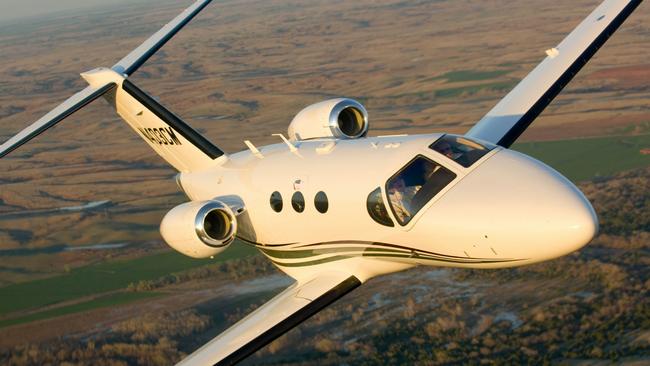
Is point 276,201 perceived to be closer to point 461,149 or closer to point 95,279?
point 461,149

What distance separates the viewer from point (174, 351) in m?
37.8

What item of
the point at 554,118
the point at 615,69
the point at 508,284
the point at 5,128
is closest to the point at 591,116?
the point at 554,118

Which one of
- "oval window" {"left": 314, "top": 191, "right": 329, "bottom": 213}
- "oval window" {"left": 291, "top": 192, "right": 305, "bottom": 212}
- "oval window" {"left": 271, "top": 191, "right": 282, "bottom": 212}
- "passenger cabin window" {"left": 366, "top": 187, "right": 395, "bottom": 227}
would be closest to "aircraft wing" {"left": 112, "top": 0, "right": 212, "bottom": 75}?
"oval window" {"left": 271, "top": 191, "right": 282, "bottom": 212}

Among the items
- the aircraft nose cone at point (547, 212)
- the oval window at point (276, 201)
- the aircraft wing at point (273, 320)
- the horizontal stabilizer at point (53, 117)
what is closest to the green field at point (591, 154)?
the horizontal stabilizer at point (53, 117)

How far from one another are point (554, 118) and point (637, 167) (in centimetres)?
2631

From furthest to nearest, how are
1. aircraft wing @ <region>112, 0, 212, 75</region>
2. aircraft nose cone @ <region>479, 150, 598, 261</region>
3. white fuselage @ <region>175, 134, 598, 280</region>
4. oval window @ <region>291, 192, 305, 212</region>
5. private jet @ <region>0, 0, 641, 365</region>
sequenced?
aircraft wing @ <region>112, 0, 212, 75</region>, oval window @ <region>291, 192, 305, 212</region>, private jet @ <region>0, 0, 641, 365</region>, white fuselage @ <region>175, 134, 598, 280</region>, aircraft nose cone @ <region>479, 150, 598, 261</region>

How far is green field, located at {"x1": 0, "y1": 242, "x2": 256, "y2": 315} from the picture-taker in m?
47.5

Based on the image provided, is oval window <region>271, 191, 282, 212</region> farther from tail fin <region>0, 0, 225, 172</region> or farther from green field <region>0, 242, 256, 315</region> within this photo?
green field <region>0, 242, 256, 315</region>

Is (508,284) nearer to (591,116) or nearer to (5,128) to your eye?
(591,116)

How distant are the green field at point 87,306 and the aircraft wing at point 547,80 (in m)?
25.3

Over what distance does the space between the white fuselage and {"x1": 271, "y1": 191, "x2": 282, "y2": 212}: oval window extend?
0.12 meters

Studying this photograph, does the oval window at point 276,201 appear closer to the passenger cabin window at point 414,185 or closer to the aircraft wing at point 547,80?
the passenger cabin window at point 414,185

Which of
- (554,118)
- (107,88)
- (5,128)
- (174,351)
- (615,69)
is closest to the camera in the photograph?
(107,88)

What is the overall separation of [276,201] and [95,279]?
30825 millimetres
